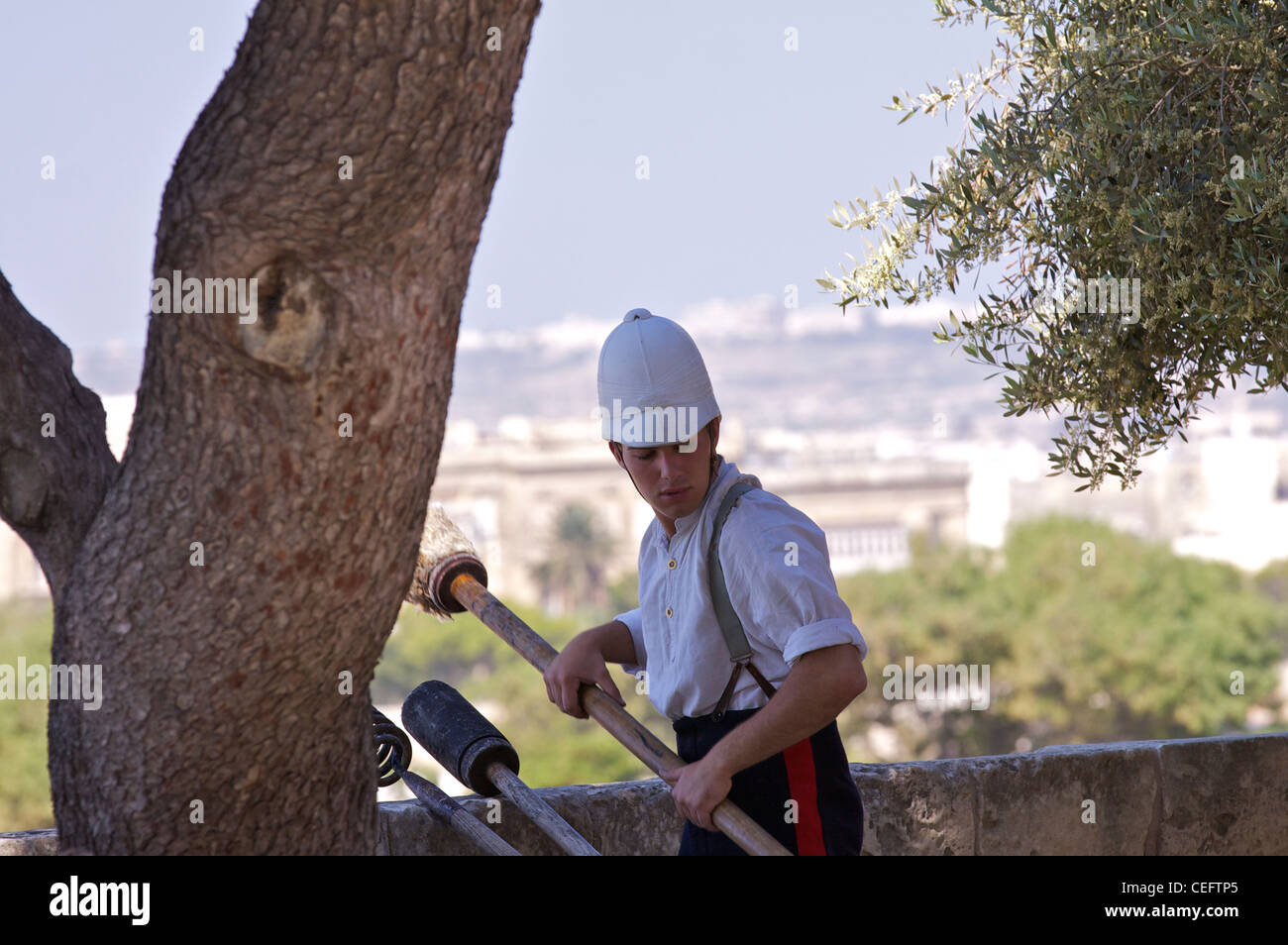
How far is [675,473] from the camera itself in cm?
281

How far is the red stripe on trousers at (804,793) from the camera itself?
280 cm

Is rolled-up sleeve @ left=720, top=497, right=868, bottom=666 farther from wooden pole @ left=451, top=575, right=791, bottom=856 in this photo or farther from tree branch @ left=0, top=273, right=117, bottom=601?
tree branch @ left=0, top=273, right=117, bottom=601

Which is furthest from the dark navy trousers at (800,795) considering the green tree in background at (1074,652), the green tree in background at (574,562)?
the green tree in background at (574,562)

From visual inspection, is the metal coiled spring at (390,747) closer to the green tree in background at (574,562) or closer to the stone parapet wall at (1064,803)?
the stone parapet wall at (1064,803)

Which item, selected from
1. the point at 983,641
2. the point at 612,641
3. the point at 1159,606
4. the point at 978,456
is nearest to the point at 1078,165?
the point at 612,641

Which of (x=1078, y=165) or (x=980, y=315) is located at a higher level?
(x=1078, y=165)

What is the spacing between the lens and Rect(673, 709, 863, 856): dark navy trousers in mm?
2801

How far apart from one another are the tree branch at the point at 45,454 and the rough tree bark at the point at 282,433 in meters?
0.21

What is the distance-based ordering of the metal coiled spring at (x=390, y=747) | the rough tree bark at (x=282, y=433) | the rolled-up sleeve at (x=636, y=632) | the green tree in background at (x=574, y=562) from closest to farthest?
the rough tree bark at (x=282, y=433)
the rolled-up sleeve at (x=636, y=632)
the metal coiled spring at (x=390, y=747)
the green tree in background at (x=574, y=562)

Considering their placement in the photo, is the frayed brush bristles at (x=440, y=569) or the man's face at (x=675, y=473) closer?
the man's face at (x=675, y=473)

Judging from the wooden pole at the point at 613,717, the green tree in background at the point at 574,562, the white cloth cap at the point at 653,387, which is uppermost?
the white cloth cap at the point at 653,387

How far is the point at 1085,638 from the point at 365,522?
198 feet
